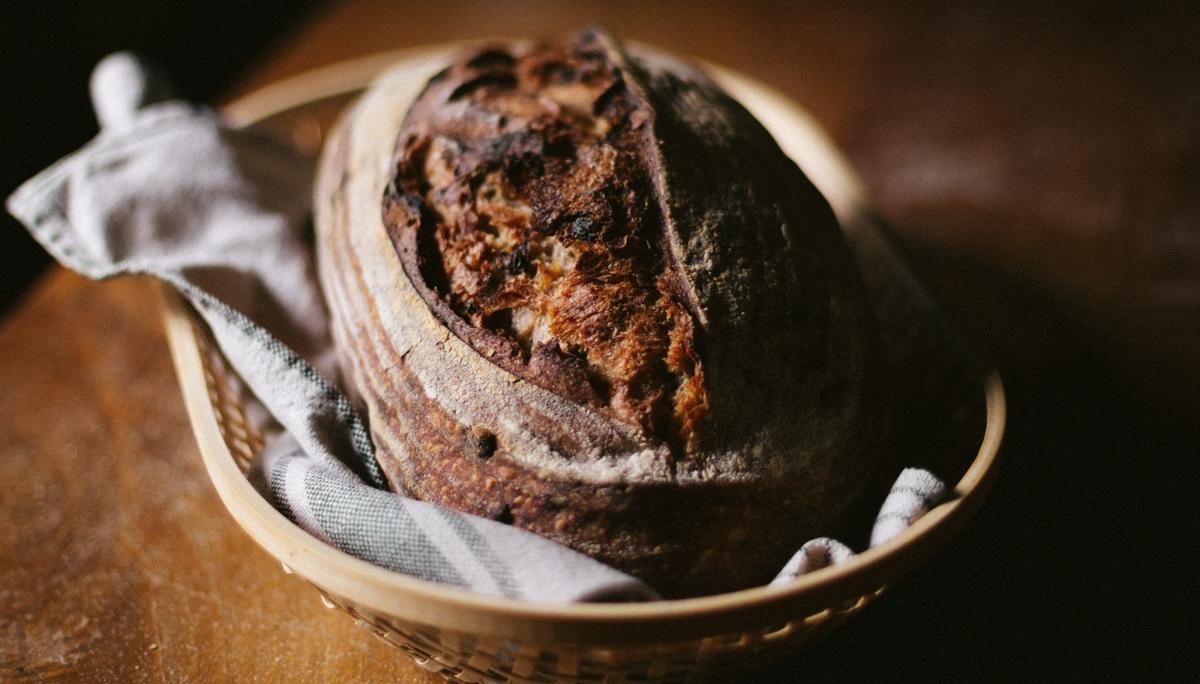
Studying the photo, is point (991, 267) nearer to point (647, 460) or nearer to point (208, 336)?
point (647, 460)

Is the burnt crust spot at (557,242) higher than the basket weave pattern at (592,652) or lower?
higher

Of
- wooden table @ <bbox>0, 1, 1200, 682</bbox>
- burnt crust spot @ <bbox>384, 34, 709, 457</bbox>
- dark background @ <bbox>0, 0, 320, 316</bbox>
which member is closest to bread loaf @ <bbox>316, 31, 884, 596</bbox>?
burnt crust spot @ <bbox>384, 34, 709, 457</bbox>

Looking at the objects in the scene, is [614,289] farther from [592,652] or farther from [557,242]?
[592,652]

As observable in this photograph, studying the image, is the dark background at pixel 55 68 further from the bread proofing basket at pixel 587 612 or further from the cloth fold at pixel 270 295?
the bread proofing basket at pixel 587 612

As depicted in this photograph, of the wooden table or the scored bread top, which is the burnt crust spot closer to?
the scored bread top

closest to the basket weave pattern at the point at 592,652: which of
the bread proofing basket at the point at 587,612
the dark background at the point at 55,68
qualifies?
the bread proofing basket at the point at 587,612

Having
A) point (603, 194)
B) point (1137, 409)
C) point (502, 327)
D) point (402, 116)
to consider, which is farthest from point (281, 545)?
point (1137, 409)
